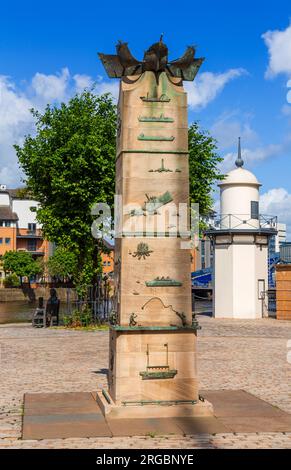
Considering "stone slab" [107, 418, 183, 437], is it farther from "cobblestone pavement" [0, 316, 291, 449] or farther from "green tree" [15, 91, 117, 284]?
"green tree" [15, 91, 117, 284]

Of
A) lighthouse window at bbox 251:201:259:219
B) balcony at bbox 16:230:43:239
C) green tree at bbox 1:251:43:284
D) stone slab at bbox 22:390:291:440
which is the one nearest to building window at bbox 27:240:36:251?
balcony at bbox 16:230:43:239

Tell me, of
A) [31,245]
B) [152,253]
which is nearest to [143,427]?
[152,253]

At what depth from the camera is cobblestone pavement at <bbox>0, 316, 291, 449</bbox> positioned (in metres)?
8.21

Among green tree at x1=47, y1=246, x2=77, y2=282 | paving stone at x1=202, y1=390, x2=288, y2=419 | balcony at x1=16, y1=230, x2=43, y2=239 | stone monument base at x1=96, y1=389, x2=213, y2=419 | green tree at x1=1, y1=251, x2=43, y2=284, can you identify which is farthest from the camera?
balcony at x1=16, y1=230, x2=43, y2=239

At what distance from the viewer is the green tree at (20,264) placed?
264 feet

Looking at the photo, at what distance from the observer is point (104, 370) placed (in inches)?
584

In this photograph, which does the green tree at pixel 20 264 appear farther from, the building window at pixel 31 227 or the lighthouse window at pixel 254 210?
the lighthouse window at pixel 254 210

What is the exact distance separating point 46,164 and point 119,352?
57.3ft

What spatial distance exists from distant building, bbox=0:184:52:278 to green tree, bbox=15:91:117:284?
199 feet

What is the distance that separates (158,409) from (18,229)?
85.7m

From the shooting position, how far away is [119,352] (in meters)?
9.65
